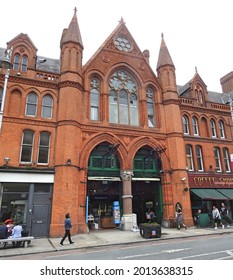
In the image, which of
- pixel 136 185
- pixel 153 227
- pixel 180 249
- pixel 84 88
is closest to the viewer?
pixel 180 249

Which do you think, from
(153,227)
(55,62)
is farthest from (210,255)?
(55,62)

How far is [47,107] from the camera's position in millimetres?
17797

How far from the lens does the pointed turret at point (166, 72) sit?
72.0ft

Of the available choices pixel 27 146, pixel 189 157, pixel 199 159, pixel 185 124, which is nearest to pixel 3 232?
pixel 27 146

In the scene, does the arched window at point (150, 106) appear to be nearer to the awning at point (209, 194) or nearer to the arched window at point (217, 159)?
the awning at point (209, 194)

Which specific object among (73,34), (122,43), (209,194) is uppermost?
(122,43)

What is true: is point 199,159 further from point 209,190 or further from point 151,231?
point 151,231

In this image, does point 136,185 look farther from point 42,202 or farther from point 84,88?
point 84,88

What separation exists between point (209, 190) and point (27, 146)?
54.1 ft

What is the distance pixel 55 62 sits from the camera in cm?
2292

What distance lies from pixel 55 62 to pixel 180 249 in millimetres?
20874

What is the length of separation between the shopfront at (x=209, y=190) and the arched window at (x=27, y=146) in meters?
14.1

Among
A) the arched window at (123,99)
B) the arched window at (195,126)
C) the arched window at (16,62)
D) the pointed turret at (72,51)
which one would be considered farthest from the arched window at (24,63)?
the arched window at (195,126)

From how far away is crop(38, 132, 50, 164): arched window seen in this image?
54.1 feet
